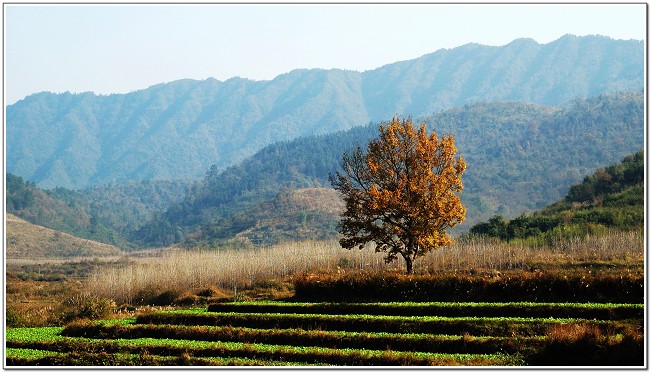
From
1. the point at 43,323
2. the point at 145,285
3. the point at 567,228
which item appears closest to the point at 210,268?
the point at 145,285

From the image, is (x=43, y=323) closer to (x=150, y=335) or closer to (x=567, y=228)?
(x=150, y=335)

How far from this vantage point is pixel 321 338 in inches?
840

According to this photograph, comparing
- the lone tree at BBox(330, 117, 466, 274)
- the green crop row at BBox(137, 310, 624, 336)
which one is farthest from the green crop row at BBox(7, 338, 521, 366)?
the lone tree at BBox(330, 117, 466, 274)

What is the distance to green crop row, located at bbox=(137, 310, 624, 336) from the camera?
67.5ft

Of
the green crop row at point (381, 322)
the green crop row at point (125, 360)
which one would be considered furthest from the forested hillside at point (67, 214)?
the green crop row at point (125, 360)

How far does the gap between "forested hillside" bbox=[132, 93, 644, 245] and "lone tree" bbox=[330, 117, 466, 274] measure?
64.6m

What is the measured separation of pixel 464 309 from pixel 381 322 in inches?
108

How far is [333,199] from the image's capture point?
113938mm

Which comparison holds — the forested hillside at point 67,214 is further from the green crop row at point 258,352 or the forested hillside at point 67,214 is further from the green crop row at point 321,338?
the green crop row at point 258,352

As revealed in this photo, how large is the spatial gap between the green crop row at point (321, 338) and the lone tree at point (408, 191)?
10.6 m

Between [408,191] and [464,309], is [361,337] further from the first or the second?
[408,191]

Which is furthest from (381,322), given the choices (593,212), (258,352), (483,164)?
(483,164)

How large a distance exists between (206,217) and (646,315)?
13109 cm

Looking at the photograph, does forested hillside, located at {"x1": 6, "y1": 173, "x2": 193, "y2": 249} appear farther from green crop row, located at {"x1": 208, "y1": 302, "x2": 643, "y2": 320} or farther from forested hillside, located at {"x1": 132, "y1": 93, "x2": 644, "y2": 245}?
green crop row, located at {"x1": 208, "y1": 302, "x2": 643, "y2": 320}
